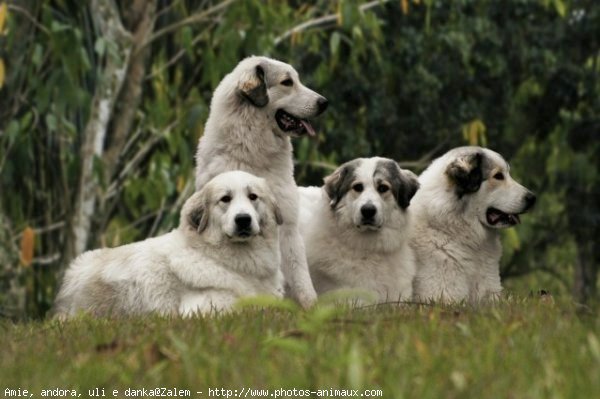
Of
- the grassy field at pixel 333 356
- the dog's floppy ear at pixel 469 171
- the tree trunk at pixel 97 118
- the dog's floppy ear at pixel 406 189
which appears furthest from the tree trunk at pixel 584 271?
the grassy field at pixel 333 356

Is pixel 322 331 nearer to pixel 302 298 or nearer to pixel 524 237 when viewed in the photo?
pixel 302 298

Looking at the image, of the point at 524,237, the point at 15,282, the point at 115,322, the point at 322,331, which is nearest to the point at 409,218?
the point at 115,322

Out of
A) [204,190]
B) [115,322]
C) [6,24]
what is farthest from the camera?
[6,24]

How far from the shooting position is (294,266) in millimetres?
10438

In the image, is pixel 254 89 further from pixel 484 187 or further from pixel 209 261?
pixel 484 187

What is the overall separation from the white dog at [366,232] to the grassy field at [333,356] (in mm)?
3055

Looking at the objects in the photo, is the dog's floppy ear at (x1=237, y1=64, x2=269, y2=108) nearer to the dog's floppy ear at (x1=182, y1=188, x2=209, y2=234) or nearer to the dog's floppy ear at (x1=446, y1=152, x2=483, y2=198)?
the dog's floppy ear at (x1=182, y1=188, x2=209, y2=234)

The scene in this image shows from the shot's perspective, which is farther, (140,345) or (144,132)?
(144,132)

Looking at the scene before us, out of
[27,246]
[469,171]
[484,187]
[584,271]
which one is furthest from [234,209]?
[584,271]

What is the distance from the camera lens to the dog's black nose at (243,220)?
32.1ft

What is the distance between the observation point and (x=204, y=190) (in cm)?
1006

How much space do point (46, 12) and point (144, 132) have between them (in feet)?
13.0

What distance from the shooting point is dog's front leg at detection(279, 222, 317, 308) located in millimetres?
10398

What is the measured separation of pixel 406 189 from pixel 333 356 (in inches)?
204
